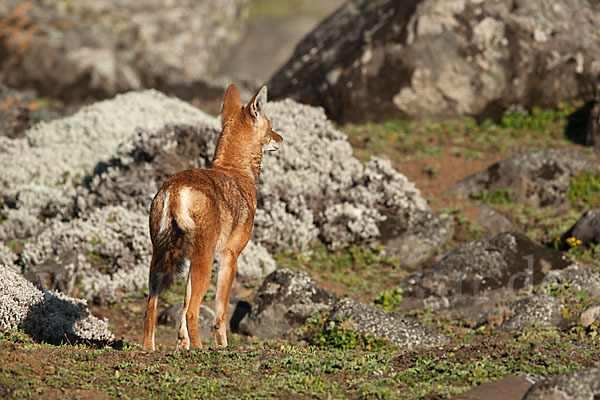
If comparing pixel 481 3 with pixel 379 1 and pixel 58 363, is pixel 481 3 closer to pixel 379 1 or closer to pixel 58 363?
pixel 379 1

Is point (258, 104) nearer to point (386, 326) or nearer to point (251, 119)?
point (251, 119)

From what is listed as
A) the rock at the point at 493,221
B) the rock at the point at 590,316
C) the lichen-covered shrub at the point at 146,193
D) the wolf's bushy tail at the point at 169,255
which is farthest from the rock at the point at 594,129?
the wolf's bushy tail at the point at 169,255

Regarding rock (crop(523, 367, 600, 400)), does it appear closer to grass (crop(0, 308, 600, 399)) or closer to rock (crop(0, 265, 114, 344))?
grass (crop(0, 308, 600, 399))

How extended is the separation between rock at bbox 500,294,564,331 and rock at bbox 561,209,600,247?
9.01ft

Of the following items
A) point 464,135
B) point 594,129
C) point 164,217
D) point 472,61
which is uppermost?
point 472,61

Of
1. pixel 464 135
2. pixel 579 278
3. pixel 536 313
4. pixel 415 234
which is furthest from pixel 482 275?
pixel 464 135

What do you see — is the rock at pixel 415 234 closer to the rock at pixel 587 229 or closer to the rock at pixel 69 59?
the rock at pixel 587 229

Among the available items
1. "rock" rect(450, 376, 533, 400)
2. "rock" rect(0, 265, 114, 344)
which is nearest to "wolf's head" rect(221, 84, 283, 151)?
"rock" rect(0, 265, 114, 344)

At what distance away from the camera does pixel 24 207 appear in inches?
596

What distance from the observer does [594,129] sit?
17281 mm

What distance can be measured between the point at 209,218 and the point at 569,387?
3.89 metres

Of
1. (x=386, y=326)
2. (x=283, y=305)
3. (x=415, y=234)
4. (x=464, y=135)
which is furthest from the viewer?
(x=464, y=135)

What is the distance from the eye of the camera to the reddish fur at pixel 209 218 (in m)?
7.23

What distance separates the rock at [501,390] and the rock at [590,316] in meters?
4.13
